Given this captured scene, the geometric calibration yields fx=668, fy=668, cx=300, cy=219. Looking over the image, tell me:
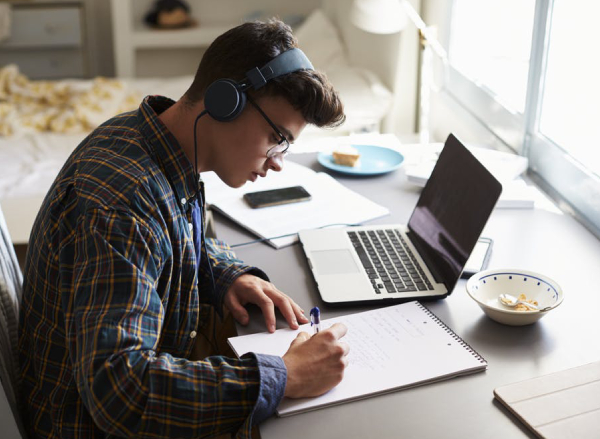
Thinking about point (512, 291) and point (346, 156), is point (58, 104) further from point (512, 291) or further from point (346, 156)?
point (512, 291)

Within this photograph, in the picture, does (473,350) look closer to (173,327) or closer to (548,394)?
(548,394)

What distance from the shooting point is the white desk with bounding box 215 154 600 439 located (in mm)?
802

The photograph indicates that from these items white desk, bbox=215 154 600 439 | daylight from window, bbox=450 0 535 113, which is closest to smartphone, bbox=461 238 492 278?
white desk, bbox=215 154 600 439

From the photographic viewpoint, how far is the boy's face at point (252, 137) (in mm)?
1012

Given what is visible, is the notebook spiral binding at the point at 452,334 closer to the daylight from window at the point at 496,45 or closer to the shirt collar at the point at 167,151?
the shirt collar at the point at 167,151

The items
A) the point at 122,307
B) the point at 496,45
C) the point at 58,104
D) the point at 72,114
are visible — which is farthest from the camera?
the point at 58,104

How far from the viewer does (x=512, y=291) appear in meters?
1.08

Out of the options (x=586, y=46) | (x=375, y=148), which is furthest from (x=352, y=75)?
(x=586, y=46)

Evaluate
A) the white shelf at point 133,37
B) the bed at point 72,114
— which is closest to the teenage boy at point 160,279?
the bed at point 72,114

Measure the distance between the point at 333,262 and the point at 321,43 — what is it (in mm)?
2307

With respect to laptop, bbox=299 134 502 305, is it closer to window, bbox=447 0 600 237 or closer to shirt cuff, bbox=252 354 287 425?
shirt cuff, bbox=252 354 287 425

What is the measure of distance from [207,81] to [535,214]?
784 millimetres

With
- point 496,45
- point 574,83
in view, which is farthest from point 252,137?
point 496,45

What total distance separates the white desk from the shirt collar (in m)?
0.25
